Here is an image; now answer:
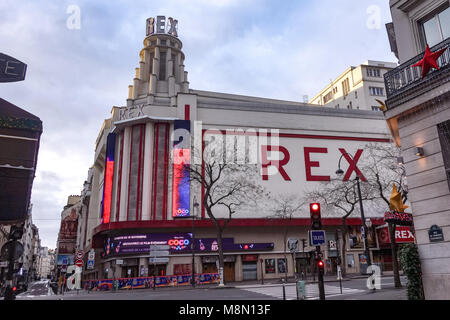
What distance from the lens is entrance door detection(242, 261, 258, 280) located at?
1749 inches

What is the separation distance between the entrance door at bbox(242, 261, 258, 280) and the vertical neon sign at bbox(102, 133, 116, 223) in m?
18.4

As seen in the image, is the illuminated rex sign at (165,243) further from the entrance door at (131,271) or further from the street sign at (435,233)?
the street sign at (435,233)

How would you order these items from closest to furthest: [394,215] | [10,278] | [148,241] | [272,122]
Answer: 1. [10,278]
2. [394,215]
3. [148,241]
4. [272,122]

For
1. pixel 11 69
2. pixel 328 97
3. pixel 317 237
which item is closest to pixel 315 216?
pixel 317 237

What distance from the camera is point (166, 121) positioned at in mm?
47062

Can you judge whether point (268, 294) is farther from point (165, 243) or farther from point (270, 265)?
point (270, 265)

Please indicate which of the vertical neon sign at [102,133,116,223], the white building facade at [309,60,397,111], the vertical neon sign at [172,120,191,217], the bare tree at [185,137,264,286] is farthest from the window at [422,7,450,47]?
the white building facade at [309,60,397,111]

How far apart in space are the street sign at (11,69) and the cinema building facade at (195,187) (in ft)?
103

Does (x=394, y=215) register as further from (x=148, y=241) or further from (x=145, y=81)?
(x=145, y=81)

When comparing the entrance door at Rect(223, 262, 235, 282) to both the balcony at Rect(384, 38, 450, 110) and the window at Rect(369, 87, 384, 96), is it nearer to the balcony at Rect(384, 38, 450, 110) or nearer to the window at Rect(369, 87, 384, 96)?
the balcony at Rect(384, 38, 450, 110)

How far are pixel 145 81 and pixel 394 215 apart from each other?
45.0 metres

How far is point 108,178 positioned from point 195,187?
12.7 m

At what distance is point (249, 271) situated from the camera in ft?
147
